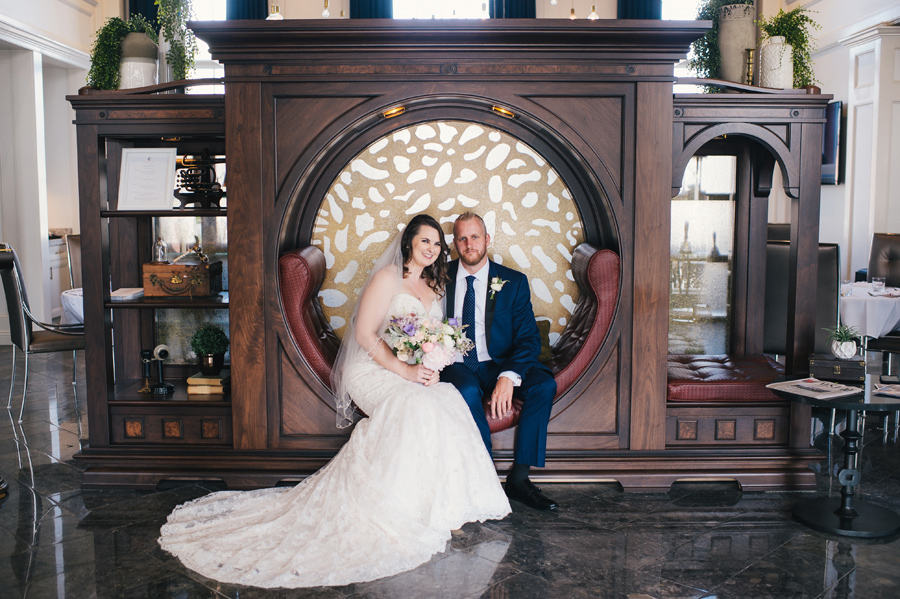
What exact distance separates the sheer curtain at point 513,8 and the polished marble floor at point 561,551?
7010 millimetres

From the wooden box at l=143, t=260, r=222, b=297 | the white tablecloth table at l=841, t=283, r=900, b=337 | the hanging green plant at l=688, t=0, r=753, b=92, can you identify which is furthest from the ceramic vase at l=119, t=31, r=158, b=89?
the white tablecloth table at l=841, t=283, r=900, b=337

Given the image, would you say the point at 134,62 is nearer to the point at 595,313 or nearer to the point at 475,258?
the point at 475,258

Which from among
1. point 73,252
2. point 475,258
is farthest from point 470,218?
point 73,252

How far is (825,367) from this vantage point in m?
3.65

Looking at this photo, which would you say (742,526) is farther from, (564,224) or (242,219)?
(242,219)

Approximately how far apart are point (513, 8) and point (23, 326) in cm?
684

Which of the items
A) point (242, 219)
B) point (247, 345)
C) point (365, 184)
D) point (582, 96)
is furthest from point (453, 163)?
point (247, 345)

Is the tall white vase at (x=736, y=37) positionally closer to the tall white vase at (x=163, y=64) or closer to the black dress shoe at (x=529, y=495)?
the black dress shoe at (x=529, y=495)

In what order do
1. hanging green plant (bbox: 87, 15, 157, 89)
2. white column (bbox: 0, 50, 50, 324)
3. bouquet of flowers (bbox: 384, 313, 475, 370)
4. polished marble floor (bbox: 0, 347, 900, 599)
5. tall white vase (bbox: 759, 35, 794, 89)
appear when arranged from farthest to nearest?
white column (bbox: 0, 50, 50, 324), hanging green plant (bbox: 87, 15, 157, 89), tall white vase (bbox: 759, 35, 794, 89), bouquet of flowers (bbox: 384, 313, 475, 370), polished marble floor (bbox: 0, 347, 900, 599)

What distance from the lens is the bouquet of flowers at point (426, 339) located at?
3.44 m

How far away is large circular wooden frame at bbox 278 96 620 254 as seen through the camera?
12.5 ft

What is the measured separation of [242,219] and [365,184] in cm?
79

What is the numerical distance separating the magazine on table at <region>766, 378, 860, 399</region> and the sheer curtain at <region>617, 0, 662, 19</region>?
22.8 feet

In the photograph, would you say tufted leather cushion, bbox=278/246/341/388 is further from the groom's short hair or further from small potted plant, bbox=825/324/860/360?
small potted plant, bbox=825/324/860/360
